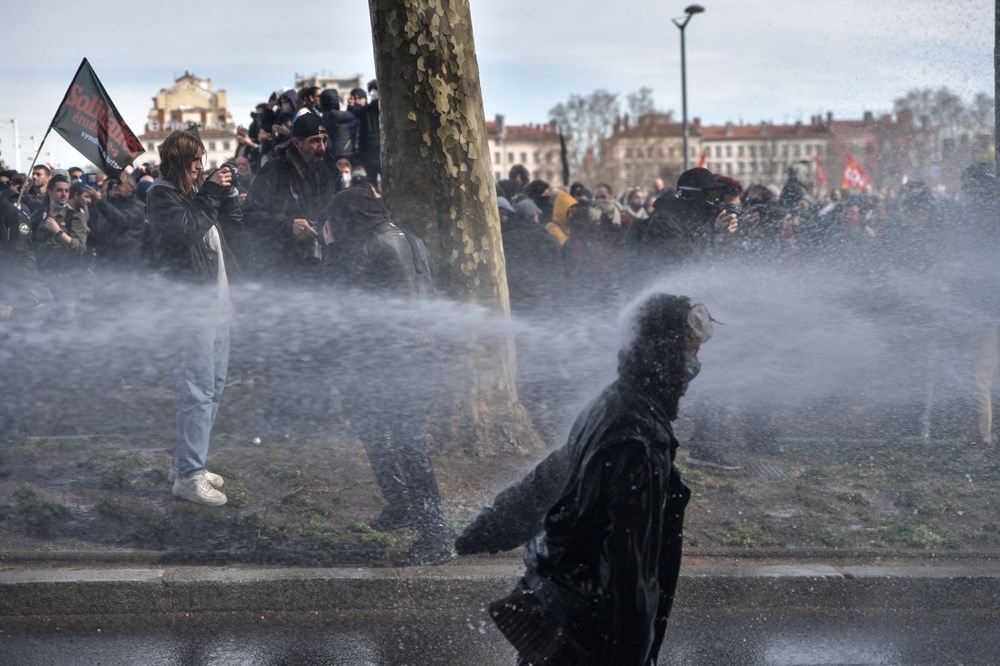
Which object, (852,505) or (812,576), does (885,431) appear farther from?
(812,576)

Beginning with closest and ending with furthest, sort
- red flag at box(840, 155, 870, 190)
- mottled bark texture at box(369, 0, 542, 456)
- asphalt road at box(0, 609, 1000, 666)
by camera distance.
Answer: asphalt road at box(0, 609, 1000, 666) → mottled bark texture at box(369, 0, 542, 456) → red flag at box(840, 155, 870, 190)

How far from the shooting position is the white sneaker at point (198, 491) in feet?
18.6

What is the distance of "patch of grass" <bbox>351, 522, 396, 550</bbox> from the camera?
17.2ft

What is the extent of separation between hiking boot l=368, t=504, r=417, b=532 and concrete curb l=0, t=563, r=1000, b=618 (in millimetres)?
407

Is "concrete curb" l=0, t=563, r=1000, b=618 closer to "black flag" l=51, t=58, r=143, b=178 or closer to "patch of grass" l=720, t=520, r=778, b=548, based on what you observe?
"patch of grass" l=720, t=520, r=778, b=548

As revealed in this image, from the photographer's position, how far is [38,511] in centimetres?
561

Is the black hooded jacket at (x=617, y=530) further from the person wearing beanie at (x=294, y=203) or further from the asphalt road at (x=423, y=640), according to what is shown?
the person wearing beanie at (x=294, y=203)

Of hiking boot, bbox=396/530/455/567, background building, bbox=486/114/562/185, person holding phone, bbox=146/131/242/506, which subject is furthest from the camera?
background building, bbox=486/114/562/185

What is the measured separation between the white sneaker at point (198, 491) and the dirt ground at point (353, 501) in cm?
5

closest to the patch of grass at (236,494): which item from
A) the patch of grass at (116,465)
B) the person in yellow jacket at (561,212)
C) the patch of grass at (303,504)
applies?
the patch of grass at (303,504)

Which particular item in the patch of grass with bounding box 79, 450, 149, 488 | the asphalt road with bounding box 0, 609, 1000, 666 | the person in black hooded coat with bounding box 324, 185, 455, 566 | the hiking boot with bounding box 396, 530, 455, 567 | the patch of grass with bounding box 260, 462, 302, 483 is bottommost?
the asphalt road with bounding box 0, 609, 1000, 666

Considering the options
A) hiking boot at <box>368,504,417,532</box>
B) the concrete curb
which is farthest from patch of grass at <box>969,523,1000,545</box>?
hiking boot at <box>368,504,417,532</box>

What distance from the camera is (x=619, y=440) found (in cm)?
267

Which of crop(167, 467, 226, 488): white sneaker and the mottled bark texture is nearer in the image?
crop(167, 467, 226, 488): white sneaker
